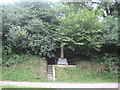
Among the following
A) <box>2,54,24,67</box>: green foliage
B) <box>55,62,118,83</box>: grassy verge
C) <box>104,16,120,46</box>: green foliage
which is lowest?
<box>55,62,118,83</box>: grassy verge

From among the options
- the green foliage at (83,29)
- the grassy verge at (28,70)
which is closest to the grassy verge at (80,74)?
the grassy verge at (28,70)

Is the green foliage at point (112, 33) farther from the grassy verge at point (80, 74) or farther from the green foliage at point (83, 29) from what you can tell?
the grassy verge at point (80, 74)

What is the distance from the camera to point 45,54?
229 inches

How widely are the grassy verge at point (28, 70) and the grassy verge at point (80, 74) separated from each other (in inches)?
26.6

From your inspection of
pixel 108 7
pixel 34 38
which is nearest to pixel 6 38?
pixel 34 38

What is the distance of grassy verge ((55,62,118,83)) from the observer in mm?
4910

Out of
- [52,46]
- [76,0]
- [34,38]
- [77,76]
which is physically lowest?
[77,76]

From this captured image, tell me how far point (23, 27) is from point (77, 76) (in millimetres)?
3308

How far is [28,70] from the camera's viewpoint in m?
5.10

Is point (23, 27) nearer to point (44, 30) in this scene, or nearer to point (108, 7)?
point (44, 30)

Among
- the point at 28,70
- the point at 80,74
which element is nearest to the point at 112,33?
the point at 80,74

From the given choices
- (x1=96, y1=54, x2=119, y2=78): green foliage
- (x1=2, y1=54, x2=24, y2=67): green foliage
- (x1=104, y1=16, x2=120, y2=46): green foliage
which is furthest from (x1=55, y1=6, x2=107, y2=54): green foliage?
(x1=2, y1=54, x2=24, y2=67): green foliage

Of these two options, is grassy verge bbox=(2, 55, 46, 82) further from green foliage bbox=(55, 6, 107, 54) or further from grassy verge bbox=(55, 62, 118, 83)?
green foliage bbox=(55, 6, 107, 54)

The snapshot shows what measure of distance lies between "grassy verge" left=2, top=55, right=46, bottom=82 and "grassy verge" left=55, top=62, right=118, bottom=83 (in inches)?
26.6
